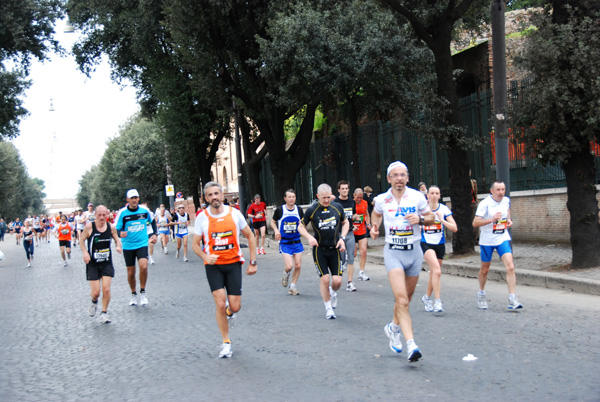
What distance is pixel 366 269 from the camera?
15711mm

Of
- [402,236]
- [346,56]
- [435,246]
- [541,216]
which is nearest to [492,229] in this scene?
[435,246]

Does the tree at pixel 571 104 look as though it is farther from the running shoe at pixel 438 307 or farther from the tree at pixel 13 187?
the tree at pixel 13 187

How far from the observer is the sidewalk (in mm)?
10719

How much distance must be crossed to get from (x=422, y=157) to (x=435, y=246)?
13.3 m

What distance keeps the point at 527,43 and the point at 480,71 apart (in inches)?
462

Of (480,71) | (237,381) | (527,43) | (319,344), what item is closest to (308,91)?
(480,71)

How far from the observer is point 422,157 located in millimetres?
22859

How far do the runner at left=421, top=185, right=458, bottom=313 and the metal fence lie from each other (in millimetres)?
3451

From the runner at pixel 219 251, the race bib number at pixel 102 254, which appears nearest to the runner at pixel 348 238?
the race bib number at pixel 102 254

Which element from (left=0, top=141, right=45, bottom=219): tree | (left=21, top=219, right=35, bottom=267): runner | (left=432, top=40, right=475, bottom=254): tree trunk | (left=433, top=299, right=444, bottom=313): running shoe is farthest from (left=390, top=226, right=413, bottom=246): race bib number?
(left=0, top=141, right=45, bottom=219): tree

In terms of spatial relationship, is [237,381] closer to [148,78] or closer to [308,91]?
[308,91]

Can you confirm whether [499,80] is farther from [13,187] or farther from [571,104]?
[13,187]

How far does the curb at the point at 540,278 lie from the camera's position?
34.2ft

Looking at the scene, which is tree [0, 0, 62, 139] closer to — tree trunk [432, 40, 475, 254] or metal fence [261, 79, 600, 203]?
metal fence [261, 79, 600, 203]
